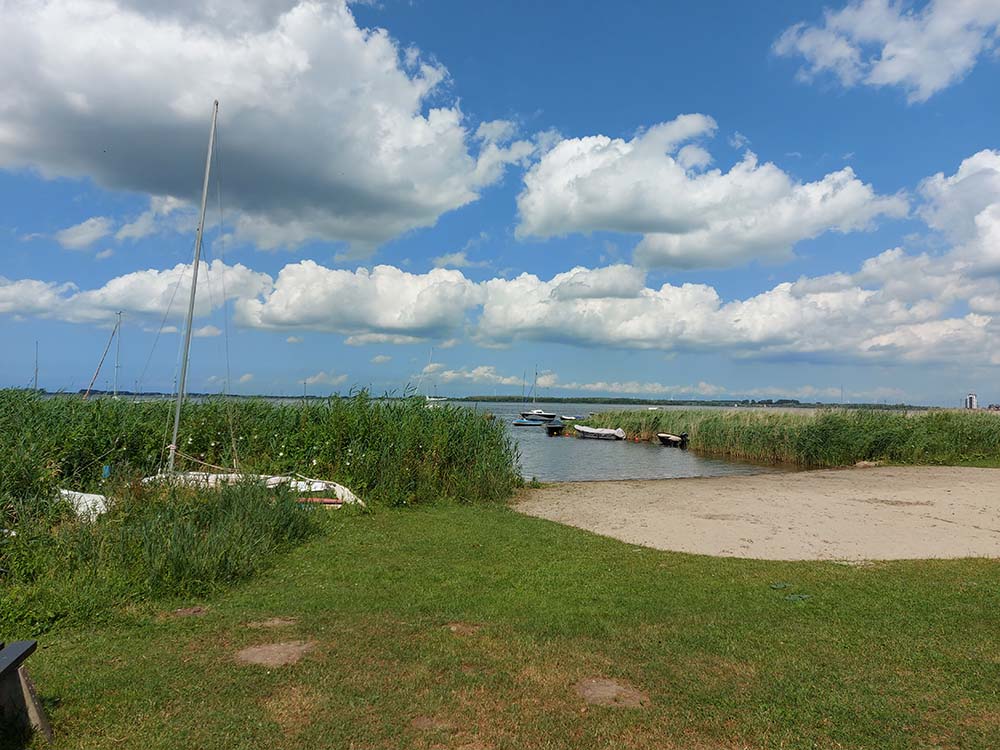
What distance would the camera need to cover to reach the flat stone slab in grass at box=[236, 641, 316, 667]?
5116mm

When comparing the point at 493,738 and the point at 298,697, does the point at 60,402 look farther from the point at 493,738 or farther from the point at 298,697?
the point at 493,738

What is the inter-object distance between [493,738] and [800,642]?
3.03 m

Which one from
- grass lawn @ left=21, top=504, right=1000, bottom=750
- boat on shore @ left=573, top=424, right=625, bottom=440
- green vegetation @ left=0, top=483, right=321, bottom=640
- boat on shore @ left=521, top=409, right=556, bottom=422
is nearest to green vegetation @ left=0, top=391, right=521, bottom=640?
green vegetation @ left=0, top=483, right=321, bottom=640

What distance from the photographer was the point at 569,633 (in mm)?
5848

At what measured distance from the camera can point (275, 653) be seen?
5.30m

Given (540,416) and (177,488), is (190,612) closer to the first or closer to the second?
(177,488)

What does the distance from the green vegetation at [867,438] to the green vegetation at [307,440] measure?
709 inches


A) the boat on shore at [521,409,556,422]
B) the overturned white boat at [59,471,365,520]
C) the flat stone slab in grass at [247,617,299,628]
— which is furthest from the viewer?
the boat on shore at [521,409,556,422]

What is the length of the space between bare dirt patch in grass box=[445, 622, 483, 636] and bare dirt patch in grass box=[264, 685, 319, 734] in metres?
1.58

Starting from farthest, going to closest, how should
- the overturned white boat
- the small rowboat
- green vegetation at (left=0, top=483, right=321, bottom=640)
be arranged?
1. the small rowboat
2. the overturned white boat
3. green vegetation at (left=0, top=483, right=321, bottom=640)

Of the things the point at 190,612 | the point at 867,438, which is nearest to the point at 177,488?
the point at 190,612

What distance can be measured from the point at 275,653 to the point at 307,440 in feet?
33.4

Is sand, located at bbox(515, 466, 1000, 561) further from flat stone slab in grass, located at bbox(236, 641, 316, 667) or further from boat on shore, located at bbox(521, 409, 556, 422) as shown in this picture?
boat on shore, located at bbox(521, 409, 556, 422)

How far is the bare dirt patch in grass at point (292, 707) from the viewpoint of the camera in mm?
4117
